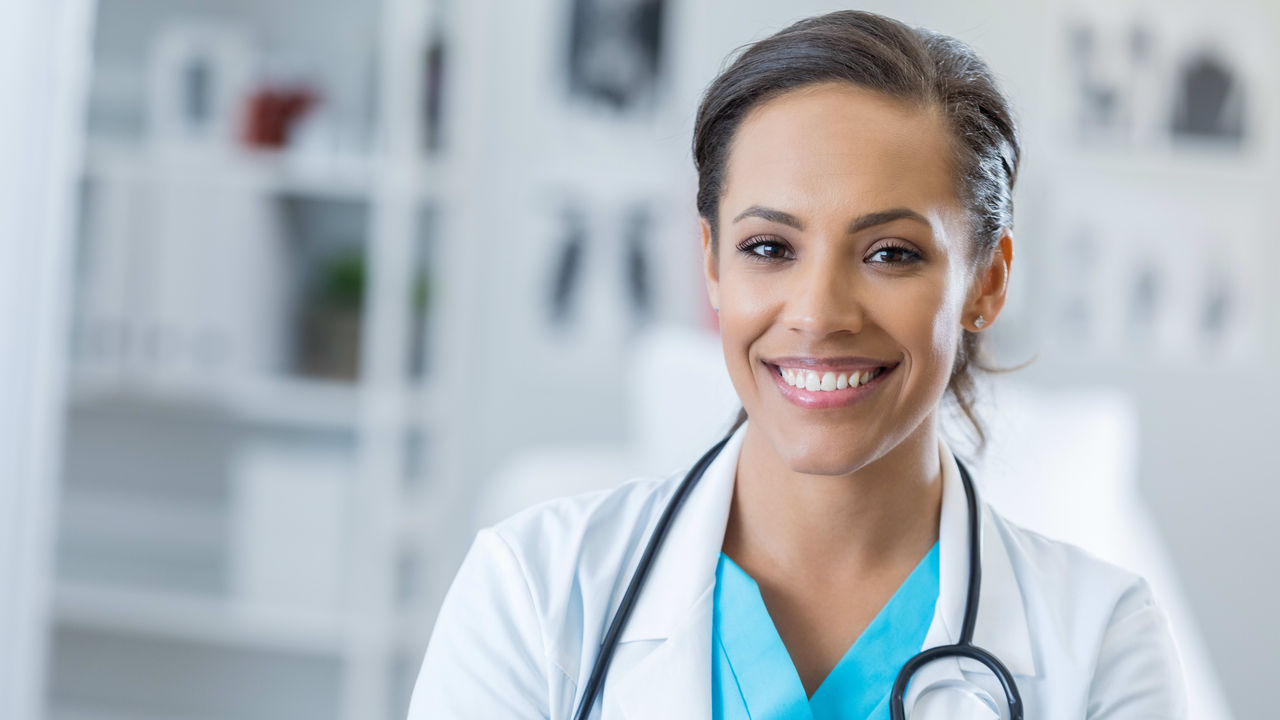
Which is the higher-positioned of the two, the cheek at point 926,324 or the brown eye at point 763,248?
the brown eye at point 763,248

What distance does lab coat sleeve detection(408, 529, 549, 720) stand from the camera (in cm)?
88

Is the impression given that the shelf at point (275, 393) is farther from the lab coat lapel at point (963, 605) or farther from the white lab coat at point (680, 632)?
the lab coat lapel at point (963, 605)

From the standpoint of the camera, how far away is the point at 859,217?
0.80 metres

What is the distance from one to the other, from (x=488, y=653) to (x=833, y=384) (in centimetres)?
33

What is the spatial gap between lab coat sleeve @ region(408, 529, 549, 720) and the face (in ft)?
0.75

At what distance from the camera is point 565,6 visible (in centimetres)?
261

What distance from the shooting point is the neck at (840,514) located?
92 cm

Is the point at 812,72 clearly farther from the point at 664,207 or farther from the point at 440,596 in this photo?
the point at 440,596

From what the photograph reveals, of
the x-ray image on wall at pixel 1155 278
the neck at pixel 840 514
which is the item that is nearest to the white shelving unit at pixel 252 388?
the x-ray image on wall at pixel 1155 278

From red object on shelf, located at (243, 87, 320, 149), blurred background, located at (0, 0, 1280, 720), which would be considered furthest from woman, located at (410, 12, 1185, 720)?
red object on shelf, located at (243, 87, 320, 149)

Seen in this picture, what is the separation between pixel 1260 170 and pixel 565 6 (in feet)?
4.92

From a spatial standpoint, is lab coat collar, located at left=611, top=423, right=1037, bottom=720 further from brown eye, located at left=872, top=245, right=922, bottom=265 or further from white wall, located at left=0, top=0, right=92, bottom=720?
white wall, located at left=0, top=0, right=92, bottom=720

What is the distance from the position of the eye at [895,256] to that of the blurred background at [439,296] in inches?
47.6

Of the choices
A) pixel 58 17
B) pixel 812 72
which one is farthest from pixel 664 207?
pixel 812 72
